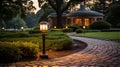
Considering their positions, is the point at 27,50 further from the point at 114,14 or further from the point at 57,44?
the point at 114,14

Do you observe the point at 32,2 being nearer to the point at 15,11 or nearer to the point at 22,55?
the point at 15,11

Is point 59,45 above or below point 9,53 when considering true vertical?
below

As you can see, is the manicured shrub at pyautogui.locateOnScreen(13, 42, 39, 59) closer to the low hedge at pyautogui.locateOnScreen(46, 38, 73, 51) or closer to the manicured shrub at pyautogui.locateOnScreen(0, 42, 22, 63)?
the manicured shrub at pyautogui.locateOnScreen(0, 42, 22, 63)

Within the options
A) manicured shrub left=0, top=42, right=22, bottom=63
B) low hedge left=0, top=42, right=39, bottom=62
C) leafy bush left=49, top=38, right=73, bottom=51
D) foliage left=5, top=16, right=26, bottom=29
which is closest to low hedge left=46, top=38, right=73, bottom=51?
leafy bush left=49, top=38, right=73, bottom=51

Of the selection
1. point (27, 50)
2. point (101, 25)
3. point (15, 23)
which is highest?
point (27, 50)

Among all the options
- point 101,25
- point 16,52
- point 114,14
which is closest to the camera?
point 16,52

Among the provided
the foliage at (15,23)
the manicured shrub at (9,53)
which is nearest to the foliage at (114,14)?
the manicured shrub at (9,53)

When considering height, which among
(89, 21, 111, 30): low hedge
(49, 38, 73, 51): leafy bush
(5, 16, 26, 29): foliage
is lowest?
(5, 16, 26, 29): foliage

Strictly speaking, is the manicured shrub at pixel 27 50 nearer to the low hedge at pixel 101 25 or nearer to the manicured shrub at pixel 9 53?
the manicured shrub at pixel 9 53

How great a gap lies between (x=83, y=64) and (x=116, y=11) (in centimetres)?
3915

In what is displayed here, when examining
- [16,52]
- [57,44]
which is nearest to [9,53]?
[16,52]

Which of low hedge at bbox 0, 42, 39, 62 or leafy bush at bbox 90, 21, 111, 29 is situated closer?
low hedge at bbox 0, 42, 39, 62

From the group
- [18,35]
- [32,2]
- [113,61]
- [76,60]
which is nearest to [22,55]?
[76,60]

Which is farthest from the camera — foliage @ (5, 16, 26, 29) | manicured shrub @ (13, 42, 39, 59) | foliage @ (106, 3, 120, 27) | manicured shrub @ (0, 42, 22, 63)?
foliage @ (5, 16, 26, 29)
